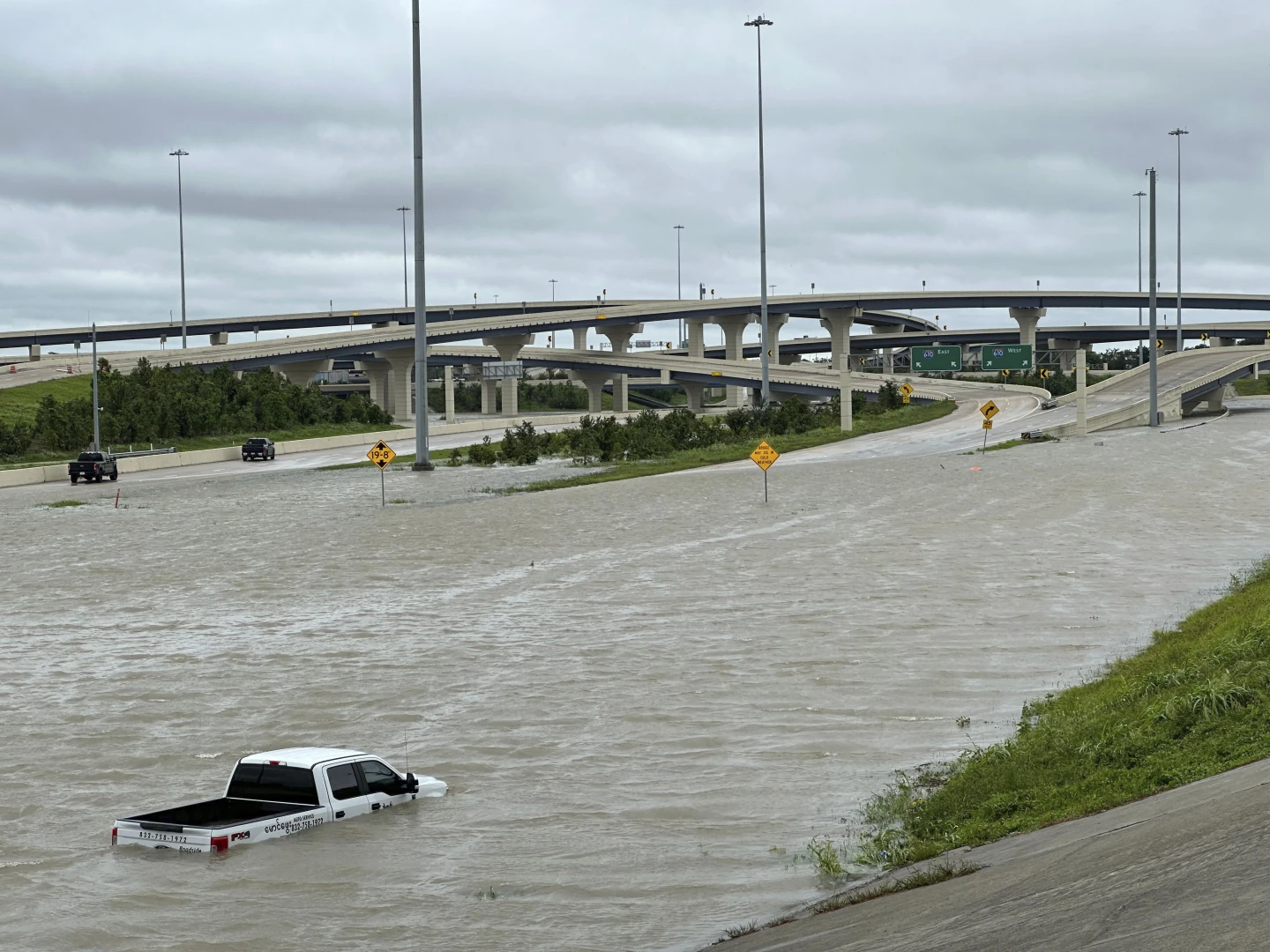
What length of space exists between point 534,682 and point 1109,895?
1420 cm

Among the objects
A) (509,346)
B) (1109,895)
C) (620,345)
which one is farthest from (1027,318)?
(1109,895)

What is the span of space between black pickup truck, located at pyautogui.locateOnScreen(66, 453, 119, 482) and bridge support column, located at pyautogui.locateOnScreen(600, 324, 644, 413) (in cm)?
9367

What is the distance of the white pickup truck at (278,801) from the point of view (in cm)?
1512

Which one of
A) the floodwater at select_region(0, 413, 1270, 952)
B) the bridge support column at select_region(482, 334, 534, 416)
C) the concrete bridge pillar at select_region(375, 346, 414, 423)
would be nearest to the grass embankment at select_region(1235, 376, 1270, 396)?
the bridge support column at select_region(482, 334, 534, 416)

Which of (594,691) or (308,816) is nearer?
(308,816)

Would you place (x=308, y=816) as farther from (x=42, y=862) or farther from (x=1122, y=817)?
(x=1122, y=817)

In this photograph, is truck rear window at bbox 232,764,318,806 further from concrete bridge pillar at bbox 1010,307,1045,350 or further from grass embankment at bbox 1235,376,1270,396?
concrete bridge pillar at bbox 1010,307,1045,350

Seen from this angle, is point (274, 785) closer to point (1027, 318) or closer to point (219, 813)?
point (219, 813)

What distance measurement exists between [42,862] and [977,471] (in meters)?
51.9

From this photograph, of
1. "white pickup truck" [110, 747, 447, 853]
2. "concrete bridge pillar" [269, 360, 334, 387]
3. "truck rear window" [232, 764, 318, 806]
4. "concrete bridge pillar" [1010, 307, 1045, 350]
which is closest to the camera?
"white pickup truck" [110, 747, 447, 853]

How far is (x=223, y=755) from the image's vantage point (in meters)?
18.7

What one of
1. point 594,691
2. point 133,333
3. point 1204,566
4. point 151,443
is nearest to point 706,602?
point 594,691

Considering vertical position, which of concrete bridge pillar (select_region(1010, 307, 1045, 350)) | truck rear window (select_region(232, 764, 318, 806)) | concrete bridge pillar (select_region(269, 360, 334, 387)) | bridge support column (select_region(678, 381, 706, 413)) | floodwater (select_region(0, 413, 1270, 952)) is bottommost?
floodwater (select_region(0, 413, 1270, 952))

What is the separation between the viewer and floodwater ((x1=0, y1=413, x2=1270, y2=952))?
45.5 ft
